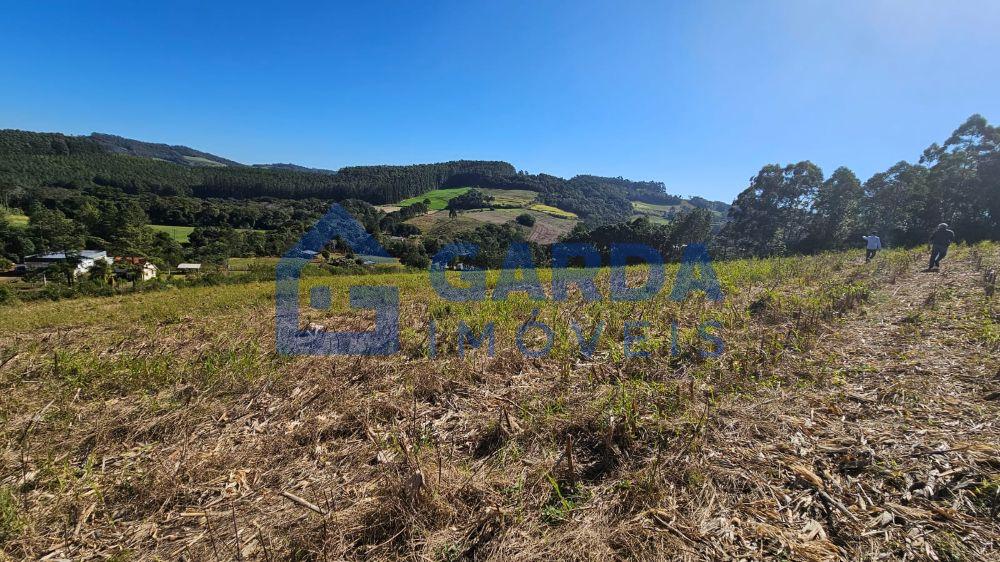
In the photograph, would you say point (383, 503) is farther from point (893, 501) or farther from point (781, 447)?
point (893, 501)

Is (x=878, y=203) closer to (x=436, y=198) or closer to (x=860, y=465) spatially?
(x=860, y=465)

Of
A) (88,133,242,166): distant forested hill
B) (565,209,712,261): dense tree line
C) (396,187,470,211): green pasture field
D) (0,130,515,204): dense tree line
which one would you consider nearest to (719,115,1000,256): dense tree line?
(565,209,712,261): dense tree line

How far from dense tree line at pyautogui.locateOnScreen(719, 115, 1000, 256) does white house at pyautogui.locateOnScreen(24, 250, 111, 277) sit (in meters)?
52.1

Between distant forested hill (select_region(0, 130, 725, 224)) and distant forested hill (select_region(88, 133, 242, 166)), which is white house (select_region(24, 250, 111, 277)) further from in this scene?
distant forested hill (select_region(88, 133, 242, 166))

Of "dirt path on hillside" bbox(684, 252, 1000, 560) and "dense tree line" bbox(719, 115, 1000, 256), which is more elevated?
"dense tree line" bbox(719, 115, 1000, 256)

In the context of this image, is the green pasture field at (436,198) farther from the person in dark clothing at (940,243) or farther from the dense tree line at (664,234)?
the person in dark clothing at (940,243)

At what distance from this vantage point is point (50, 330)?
22.3ft

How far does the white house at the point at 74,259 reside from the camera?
2839 centimetres

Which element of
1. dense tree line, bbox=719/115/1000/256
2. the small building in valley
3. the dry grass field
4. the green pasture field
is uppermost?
the green pasture field

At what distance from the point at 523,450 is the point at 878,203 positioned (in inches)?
1659

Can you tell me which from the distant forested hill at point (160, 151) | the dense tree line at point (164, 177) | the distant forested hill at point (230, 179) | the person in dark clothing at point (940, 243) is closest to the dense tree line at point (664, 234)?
the person in dark clothing at point (940, 243)

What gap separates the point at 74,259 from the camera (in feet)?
93.5

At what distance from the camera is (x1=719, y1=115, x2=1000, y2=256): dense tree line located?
20.9 metres

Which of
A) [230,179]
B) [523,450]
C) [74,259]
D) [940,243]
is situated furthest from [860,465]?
[230,179]
